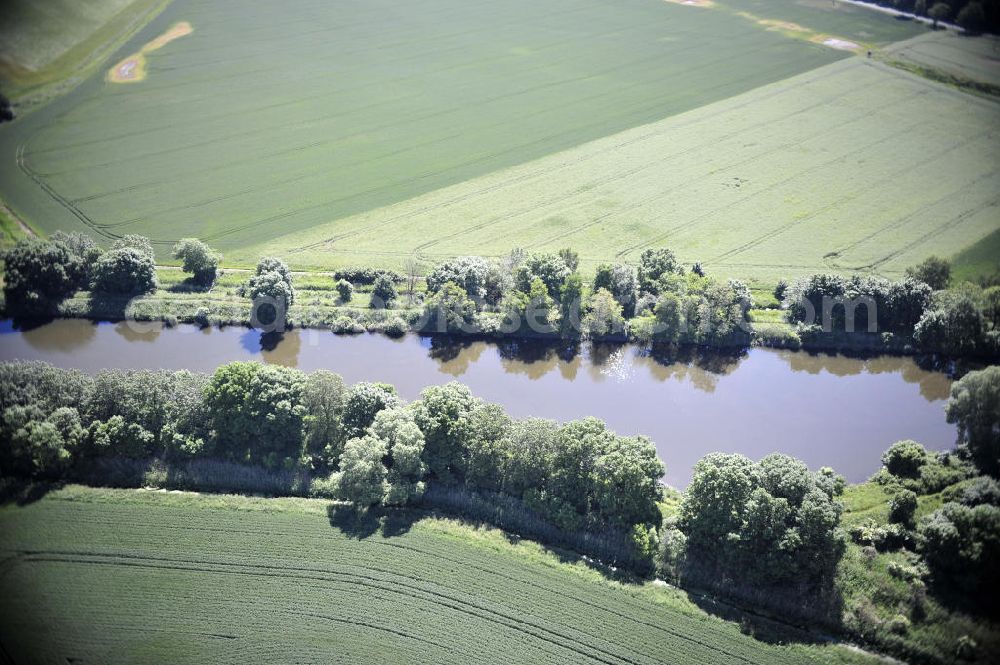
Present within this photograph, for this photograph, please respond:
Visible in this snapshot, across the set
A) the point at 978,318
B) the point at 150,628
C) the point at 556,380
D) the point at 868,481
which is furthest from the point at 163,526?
the point at 978,318

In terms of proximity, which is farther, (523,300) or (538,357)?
(523,300)

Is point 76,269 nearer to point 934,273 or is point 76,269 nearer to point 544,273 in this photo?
point 544,273

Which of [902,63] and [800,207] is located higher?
[902,63]

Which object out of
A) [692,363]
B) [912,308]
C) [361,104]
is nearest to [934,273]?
[912,308]

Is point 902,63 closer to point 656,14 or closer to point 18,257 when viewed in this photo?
point 656,14

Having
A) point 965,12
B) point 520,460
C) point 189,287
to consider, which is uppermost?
point 965,12

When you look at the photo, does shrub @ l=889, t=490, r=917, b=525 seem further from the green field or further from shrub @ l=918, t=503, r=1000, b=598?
the green field

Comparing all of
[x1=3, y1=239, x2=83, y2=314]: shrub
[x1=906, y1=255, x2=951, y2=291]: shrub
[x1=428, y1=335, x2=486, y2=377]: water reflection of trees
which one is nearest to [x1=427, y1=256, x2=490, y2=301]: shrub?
[x1=428, y1=335, x2=486, y2=377]: water reflection of trees
